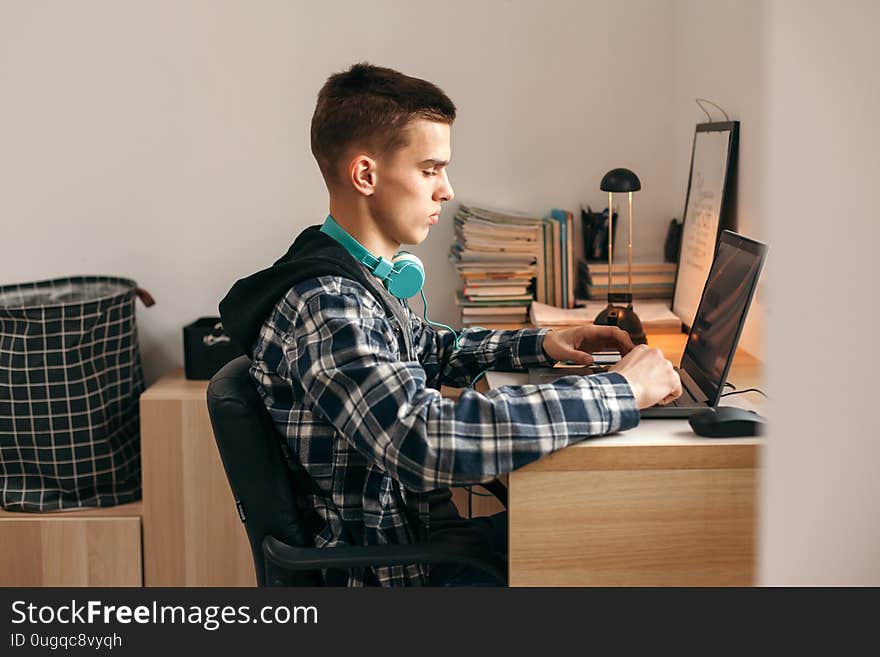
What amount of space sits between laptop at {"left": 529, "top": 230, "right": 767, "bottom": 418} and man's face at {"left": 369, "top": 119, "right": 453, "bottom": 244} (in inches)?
13.3

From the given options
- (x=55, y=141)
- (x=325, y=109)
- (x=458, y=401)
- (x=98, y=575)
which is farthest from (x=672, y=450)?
(x=55, y=141)

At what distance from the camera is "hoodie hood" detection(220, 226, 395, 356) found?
53.0 inches

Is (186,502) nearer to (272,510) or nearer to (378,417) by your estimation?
(272,510)

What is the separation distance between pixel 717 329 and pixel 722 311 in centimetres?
3

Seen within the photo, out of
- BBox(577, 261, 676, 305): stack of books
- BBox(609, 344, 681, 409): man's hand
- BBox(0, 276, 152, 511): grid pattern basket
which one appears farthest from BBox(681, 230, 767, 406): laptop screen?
BBox(0, 276, 152, 511): grid pattern basket

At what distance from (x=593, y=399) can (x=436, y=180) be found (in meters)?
0.42

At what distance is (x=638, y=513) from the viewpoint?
1.30 m

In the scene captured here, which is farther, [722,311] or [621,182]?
[621,182]

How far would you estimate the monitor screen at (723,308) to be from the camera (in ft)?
4.68

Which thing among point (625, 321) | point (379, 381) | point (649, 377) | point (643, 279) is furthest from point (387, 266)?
point (643, 279)

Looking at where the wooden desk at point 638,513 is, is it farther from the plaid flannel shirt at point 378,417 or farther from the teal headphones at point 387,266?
the teal headphones at point 387,266

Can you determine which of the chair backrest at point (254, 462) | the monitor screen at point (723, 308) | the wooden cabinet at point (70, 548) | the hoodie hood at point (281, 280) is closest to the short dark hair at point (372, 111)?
the hoodie hood at point (281, 280)

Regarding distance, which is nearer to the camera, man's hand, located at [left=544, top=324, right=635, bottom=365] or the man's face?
the man's face

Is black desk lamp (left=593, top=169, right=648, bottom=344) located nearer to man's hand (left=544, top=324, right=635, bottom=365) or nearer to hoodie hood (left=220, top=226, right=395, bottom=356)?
man's hand (left=544, top=324, right=635, bottom=365)
